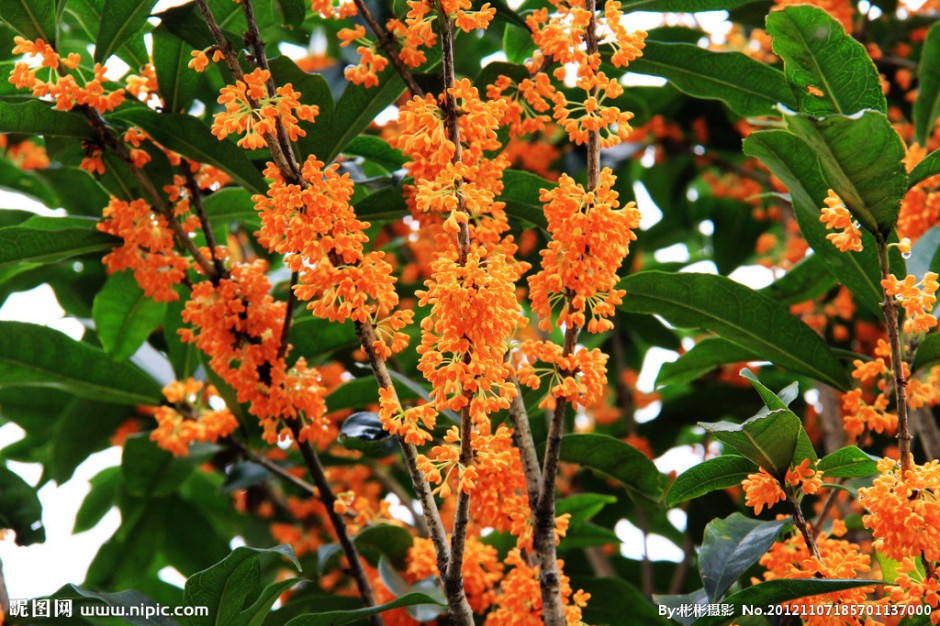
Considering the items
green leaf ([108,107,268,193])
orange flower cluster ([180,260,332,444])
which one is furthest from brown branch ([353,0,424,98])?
orange flower cluster ([180,260,332,444])

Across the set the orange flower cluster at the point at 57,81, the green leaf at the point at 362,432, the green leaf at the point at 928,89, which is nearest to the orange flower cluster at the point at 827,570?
the green leaf at the point at 362,432

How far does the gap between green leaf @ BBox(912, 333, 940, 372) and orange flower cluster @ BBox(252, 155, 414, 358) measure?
4.10 ft

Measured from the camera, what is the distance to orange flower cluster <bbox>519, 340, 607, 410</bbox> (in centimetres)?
181

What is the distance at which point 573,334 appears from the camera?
1.81 metres

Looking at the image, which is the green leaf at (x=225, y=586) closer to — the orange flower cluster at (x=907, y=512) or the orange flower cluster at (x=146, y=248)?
the orange flower cluster at (x=146, y=248)

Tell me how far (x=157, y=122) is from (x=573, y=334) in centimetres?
119

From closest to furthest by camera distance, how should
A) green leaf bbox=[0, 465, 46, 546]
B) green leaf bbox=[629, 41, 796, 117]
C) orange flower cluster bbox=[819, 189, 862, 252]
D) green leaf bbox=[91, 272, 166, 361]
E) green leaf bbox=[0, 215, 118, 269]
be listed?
orange flower cluster bbox=[819, 189, 862, 252] → green leaf bbox=[0, 215, 118, 269] → green leaf bbox=[629, 41, 796, 117] → green leaf bbox=[0, 465, 46, 546] → green leaf bbox=[91, 272, 166, 361]

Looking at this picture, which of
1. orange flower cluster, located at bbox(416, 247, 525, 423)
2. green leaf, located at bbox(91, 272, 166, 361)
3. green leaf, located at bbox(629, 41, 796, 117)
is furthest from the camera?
green leaf, located at bbox(91, 272, 166, 361)

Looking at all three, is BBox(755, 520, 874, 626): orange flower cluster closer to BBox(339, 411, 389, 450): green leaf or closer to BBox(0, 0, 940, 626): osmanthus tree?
BBox(0, 0, 940, 626): osmanthus tree

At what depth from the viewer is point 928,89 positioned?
10.1 ft

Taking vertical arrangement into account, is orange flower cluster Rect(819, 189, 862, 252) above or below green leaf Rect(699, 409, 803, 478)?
above

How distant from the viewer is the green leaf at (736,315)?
2.40 metres

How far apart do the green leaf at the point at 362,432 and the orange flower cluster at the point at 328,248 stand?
373 millimetres

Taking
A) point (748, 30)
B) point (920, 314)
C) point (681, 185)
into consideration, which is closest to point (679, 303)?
point (920, 314)
